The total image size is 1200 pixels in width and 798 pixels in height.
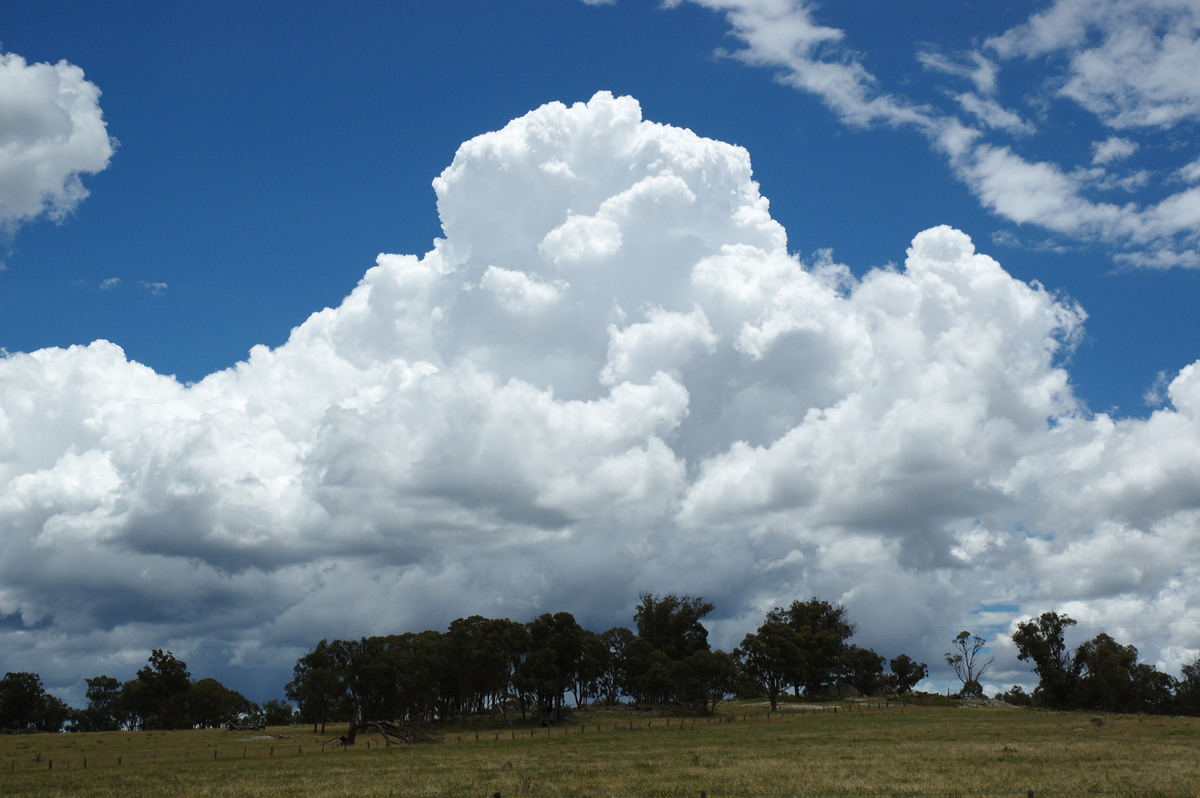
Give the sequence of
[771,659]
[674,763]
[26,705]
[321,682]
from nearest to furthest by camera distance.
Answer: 1. [674,763]
2. [321,682]
3. [771,659]
4. [26,705]

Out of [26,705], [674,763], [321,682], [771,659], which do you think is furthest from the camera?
[26,705]

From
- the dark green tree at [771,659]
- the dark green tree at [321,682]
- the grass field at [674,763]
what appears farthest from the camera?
the dark green tree at [771,659]

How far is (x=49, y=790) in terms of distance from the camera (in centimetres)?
5472

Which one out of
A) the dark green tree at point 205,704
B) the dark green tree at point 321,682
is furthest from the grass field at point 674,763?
the dark green tree at point 205,704

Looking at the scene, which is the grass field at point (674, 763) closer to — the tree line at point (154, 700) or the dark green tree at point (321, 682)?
the dark green tree at point (321, 682)

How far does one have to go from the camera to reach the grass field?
1847 inches

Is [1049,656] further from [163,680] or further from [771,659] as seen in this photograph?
[163,680]

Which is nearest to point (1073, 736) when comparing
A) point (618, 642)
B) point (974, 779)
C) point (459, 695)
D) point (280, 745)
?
point (974, 779)

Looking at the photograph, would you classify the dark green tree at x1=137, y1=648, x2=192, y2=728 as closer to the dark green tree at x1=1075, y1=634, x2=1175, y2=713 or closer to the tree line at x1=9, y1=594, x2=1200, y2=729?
the tree line at x1=9, y1=594, x2=1200, y2=729

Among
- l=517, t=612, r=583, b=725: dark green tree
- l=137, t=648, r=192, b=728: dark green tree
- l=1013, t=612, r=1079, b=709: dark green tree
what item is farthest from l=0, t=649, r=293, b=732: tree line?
l=1013, t=612, r=1079, b=709: dark green tree

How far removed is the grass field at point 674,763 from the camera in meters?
46.9

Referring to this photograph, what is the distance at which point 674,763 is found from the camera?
59.8 meters

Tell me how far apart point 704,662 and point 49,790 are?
316ft

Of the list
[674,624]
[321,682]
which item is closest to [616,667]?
[674,624]
